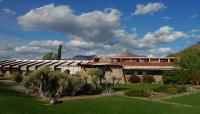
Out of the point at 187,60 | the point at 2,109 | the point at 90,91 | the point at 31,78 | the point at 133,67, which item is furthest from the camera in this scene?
the point at 133,67

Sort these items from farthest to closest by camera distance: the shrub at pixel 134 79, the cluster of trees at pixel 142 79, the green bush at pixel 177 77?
the cluster of trees at pixel 142 79, the shrub at pixel 134 79, the green bush at pixel 177 77

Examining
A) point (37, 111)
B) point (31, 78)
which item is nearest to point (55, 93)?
point (31, 78)

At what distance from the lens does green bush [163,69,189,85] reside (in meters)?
70.9

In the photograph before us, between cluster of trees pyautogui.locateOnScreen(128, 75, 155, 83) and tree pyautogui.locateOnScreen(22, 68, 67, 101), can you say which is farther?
cluster of trees pyautogui.locateOnScreen(128, 75, 155, 83)

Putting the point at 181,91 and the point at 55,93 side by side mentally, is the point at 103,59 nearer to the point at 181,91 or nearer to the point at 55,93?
the point at 181,91

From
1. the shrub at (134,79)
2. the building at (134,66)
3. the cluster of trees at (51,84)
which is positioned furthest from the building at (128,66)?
the cluster of trees at (51,84)

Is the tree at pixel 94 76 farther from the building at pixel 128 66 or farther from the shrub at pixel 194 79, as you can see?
the shrub at pixel 194 79

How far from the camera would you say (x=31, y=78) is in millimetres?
42688

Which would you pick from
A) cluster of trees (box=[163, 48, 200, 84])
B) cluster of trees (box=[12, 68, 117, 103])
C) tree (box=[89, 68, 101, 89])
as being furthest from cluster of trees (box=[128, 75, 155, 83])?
cluster of trees (box=[12, 68, 117, 103])

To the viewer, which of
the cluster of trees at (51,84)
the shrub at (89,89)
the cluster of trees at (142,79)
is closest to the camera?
the cluster of trees at (51,84)

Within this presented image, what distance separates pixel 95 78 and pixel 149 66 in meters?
31.7

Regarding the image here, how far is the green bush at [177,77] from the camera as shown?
70.9 m

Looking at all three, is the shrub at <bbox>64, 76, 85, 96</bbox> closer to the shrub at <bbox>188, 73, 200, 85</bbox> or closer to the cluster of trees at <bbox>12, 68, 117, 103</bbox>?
the cluster of trees at <bbox>12, 68, 117, 103</bbox>

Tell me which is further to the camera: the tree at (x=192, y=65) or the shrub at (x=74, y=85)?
the tree at (x=192, y=65)
